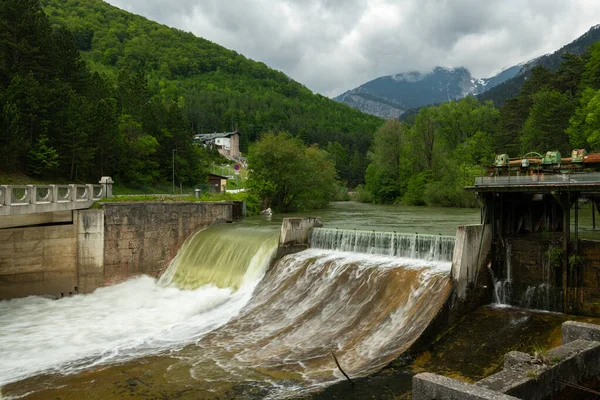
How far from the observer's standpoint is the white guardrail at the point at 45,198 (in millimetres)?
18531

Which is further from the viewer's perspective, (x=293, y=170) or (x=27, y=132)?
(x=293, y=170)

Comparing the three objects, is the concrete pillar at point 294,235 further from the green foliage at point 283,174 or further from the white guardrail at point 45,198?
the green foliage at point 283,174

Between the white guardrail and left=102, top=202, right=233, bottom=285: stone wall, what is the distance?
49.3 inches

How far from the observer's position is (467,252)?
15.2 m

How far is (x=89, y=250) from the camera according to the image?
2430 cm

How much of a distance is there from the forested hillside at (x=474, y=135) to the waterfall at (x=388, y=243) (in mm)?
33650

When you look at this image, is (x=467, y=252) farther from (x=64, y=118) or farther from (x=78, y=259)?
(x=64, y=118)

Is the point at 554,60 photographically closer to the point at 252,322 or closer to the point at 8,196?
the point at 252,322

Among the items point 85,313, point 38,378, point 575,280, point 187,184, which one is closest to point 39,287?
point 85,313

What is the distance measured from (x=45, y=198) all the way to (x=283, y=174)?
27060mm

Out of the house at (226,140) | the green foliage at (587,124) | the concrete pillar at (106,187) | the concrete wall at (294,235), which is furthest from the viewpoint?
the house at (226,140)

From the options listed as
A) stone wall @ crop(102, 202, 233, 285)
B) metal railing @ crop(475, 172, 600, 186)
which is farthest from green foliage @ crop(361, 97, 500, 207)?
metal railing @ crop(475, 172, 600, 186)

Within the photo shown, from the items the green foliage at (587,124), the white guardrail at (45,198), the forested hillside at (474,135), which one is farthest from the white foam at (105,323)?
the forested hillside at (474,135)

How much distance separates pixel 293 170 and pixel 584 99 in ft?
99.2
